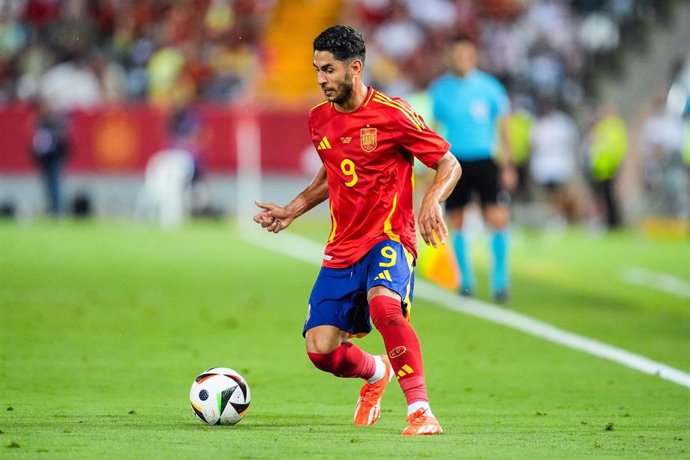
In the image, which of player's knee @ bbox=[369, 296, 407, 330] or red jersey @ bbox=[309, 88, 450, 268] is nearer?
player's knee @ bbox=[369, 296, 407, 330]

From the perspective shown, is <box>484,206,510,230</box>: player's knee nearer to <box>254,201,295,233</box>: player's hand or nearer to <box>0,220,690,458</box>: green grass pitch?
<box>0,220,690,458</box>: green grass pitch

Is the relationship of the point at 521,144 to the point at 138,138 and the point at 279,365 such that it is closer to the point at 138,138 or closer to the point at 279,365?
the point at 138,138

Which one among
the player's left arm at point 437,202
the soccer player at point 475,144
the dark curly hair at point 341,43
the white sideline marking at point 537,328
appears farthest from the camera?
the soccer player at point 475,144

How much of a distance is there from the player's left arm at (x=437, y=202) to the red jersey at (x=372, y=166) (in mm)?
73

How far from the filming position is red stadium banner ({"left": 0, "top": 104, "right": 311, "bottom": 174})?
29.2m

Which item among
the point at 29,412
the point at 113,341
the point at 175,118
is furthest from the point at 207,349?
the point at 175,118

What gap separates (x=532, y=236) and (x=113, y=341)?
15202 mm

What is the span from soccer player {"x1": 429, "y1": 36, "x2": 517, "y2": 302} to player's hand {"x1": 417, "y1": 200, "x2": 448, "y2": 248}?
8.00m

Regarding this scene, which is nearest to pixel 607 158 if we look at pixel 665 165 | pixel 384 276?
pixel 665 165

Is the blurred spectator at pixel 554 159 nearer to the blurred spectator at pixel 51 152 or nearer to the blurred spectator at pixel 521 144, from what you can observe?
the blurred spectator at pixel 521 144

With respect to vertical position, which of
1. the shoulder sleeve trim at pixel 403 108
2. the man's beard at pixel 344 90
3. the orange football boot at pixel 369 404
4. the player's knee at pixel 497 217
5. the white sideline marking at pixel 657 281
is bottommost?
the white sideline marking at pixel 657 281

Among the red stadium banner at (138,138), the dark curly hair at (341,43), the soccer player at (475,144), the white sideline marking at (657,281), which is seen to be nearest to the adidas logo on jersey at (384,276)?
the dark curly hair at (341,43)

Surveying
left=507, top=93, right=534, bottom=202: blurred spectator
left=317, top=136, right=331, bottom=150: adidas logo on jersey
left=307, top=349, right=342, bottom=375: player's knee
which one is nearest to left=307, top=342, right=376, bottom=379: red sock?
left=307, top=349, right=342, bottom=375: player's knee

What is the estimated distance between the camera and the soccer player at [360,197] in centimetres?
789
